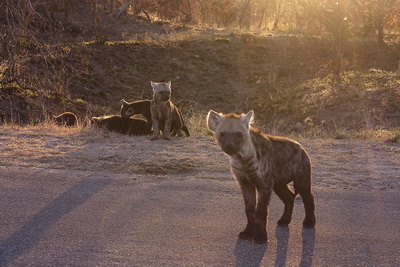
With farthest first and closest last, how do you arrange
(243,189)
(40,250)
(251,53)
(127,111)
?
(251,53) → (127,111) → (243,189) → (40,250)

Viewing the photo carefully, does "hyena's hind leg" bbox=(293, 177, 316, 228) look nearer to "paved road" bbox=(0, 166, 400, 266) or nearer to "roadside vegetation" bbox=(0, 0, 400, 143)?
"paved road" bbox=(0, 166, 400, 266)

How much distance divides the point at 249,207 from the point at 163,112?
636 cm

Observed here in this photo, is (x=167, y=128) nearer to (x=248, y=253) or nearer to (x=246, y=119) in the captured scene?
(x=246, y=119)

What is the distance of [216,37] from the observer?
2530cm

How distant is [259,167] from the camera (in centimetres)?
527

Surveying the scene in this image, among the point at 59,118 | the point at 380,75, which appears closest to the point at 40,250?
the point at 59,118

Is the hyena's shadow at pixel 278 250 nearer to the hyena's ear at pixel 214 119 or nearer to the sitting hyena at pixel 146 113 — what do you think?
the hyena's ear at pixel 214 119

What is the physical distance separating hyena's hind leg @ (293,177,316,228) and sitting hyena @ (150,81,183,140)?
18.5 feet

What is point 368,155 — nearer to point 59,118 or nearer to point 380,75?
point 59,118

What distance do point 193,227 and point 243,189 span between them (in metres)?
0.55

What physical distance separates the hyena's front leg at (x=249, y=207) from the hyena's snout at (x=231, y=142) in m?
0.38

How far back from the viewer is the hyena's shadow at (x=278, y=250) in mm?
4680

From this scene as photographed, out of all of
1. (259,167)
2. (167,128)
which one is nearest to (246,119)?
(259,167)

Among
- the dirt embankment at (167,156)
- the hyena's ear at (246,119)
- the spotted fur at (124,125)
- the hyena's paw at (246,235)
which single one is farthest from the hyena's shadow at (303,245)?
the spotted fur at (124,125)
